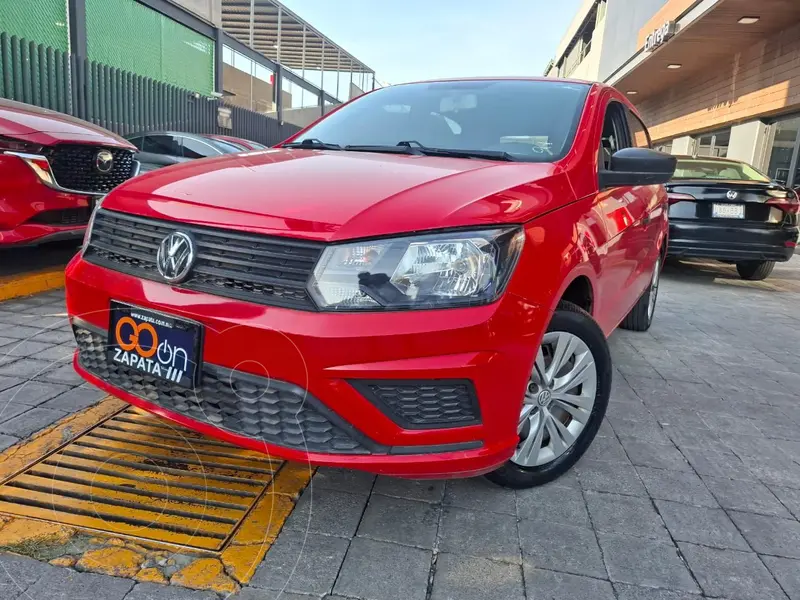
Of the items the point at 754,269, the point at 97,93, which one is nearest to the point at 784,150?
the point at 754,269

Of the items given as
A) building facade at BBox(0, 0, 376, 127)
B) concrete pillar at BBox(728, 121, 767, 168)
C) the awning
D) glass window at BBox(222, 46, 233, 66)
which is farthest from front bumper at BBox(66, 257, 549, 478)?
the awning

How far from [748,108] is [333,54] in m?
16.5

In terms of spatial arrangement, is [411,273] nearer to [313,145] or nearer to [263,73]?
[313,145]

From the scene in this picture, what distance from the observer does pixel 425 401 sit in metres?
1.75

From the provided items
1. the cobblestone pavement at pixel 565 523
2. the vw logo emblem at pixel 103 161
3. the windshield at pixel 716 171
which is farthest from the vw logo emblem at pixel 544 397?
the windshield at pixel 716 171

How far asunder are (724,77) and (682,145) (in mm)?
3507

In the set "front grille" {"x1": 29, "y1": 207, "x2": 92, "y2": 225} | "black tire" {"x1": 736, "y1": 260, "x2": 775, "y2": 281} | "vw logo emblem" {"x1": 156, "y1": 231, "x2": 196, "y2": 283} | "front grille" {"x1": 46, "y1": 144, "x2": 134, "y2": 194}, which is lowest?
"black tire" {"x1": 736, "y1": 260, "x2": 775, "y2": 281}

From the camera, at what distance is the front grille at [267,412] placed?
5.64 feet

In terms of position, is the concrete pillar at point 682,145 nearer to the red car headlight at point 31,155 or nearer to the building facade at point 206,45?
the building facade at point 206,45

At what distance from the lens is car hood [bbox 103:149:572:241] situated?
175cm

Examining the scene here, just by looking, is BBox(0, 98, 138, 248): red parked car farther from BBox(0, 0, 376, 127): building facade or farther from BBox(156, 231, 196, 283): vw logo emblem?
BBox(0, 0, 376, 127): building facade

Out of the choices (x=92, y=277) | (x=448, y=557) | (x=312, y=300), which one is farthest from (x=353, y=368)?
(x=92, y=277)

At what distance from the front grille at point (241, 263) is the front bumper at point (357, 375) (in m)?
0.04

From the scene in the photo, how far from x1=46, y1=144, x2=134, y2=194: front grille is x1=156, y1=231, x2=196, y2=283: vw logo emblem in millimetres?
3114
